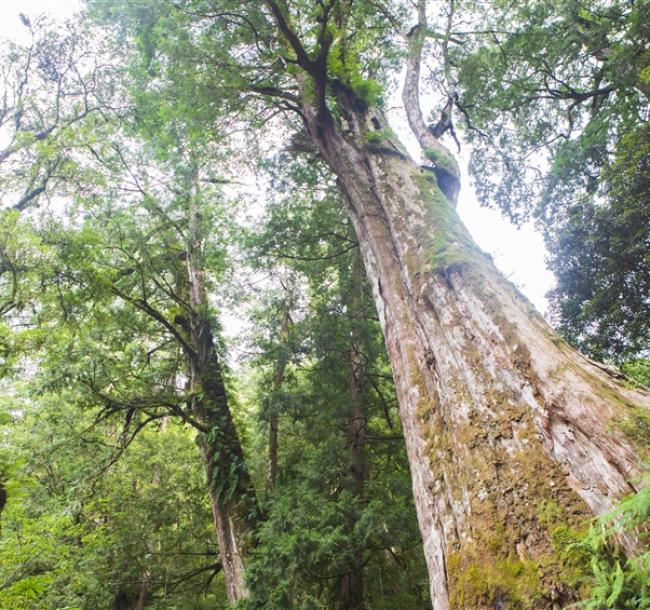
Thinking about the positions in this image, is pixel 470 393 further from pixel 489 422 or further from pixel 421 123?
pixel 421 123

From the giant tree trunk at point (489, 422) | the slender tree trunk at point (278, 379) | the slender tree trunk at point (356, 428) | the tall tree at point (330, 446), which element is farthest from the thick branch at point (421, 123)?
the slender tree trunk at point (278, 379)

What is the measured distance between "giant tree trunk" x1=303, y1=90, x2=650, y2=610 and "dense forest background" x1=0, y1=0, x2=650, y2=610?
0.14m

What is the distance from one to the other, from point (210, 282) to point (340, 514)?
5.83 meters

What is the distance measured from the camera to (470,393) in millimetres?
A: 2498

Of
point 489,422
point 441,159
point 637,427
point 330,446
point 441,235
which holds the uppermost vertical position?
point 441,159

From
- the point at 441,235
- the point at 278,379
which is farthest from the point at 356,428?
the point at 441,235

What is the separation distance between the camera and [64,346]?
6.21 metres

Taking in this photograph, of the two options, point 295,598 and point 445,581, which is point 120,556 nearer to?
point 295,598

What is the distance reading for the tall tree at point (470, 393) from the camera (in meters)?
1.80

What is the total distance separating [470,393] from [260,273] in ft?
21.9

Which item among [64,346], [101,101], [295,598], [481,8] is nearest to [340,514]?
[295,598]

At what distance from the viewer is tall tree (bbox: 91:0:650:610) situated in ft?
5.89

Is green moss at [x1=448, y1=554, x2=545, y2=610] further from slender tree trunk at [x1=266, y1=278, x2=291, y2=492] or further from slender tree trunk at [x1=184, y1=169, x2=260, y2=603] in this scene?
slender tree trunk at [x1=266, y1=278, x2=291, y2=492]

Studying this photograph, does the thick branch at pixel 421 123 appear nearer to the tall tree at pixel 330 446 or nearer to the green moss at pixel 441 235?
the green moss at pixel 441 235
